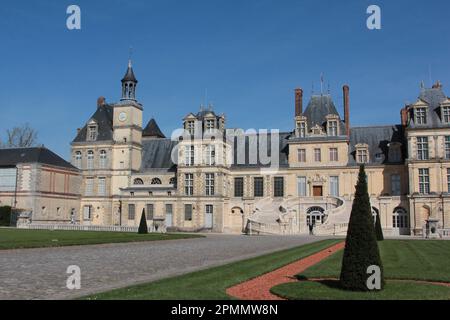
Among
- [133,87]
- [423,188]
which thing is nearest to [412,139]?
[423,188]

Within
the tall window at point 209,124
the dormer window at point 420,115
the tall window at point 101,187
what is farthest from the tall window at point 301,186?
the tall window at point 101,187

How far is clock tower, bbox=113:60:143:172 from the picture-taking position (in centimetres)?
5319

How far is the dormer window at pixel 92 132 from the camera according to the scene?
A: 54688 mm

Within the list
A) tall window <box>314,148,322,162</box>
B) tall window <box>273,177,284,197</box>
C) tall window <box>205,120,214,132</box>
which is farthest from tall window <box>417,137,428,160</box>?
tall window <box>205,120,214,132</box>

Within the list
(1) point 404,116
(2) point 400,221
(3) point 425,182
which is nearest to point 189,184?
(2) point 400,221

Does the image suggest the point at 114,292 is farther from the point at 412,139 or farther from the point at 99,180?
the point at 99,180

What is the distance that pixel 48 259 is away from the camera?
51.8 ft

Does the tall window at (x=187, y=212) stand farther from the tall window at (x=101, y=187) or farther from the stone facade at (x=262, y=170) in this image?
the tall window at (x=101, y=187)

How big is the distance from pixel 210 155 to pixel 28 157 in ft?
58.7

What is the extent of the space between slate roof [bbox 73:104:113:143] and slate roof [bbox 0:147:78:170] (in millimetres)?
4284

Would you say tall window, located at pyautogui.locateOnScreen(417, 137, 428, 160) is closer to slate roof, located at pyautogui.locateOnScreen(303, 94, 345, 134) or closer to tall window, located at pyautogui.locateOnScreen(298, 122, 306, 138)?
slate roof, located at pyautogui.locateOnScreen(303, 94, 345, 134)

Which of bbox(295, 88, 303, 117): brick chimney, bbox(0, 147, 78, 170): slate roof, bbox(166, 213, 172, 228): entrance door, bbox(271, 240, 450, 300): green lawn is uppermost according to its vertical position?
bbox(295, 88, 303, 117): brick chimney

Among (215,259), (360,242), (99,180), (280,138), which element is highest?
(280,138)

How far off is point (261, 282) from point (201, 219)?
37.2 metres
